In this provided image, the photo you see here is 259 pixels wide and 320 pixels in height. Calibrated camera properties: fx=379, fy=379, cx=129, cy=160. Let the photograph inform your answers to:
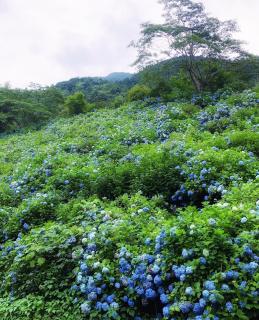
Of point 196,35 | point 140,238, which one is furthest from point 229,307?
point 196,35

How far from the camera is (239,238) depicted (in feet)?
9.93

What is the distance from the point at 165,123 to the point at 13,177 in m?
3.93

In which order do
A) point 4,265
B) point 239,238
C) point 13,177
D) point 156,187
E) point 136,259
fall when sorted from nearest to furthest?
point 239,238, point 136,259, point 4,265, point 156,187, point 13,177

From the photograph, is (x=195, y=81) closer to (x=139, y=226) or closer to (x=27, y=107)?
(x=27, y=107)

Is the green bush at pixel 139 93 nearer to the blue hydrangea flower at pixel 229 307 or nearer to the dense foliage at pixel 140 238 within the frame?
the dense foliage at pixel 140 238

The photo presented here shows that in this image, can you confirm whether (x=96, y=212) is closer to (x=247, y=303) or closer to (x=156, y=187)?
(x=156, y=187)

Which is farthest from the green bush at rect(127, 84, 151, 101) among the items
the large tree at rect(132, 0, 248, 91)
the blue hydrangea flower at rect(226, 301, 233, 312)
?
the blue hydrangea flower at rect(226, 301, 233, 312)

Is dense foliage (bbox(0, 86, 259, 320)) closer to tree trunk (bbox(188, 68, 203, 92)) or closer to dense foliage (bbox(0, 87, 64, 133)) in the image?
tree trunk (bbox(188, 68, 203, 92))

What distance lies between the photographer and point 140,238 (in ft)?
12.1

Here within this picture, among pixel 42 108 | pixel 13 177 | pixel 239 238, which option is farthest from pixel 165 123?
pixel 42 108

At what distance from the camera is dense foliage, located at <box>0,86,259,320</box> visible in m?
2.93

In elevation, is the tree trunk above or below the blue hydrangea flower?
above

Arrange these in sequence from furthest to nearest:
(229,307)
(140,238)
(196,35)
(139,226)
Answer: (196,35)
(139,226)
(140,238)
(229,307)

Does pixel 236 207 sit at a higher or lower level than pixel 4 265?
higher
